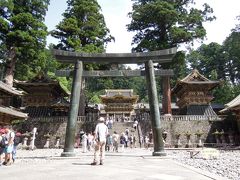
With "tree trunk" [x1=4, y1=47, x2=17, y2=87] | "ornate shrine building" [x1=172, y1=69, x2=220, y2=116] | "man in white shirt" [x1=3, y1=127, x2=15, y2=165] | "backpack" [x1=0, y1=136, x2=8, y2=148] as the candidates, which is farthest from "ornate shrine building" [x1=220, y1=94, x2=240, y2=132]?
"tree trunk" [x1=4, y1=47, x2=17, y2=87]

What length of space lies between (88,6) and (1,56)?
13.2m

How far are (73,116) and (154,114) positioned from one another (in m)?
3.70

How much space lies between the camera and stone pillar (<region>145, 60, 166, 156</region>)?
12302 mm

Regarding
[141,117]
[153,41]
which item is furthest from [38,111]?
[153,41]

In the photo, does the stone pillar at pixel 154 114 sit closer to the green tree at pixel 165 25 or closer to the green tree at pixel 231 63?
the green tree at pixel 165 25

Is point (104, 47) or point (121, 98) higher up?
point (104, 47)

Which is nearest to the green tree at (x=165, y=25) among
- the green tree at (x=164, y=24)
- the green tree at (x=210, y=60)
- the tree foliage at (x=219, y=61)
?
the green tree at (x=164, y=24)

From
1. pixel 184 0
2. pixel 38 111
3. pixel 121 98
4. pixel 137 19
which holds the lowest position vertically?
pixel 38 111

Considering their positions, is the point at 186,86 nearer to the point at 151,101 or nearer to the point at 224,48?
the point at 151,101

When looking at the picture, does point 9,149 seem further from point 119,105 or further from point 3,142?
point 119,105

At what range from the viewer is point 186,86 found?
33531mm

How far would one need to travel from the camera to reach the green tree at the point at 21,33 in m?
30.1

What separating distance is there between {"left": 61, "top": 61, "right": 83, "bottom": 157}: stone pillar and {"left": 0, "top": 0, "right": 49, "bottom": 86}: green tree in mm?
18816

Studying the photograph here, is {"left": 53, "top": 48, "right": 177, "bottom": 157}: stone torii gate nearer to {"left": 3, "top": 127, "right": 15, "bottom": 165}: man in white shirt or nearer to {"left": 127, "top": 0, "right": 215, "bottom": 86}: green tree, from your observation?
{"left": 3, "top": 127, "right": 15, "bottom": 165}: man in white shirt
